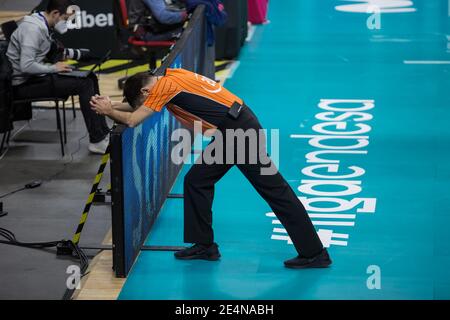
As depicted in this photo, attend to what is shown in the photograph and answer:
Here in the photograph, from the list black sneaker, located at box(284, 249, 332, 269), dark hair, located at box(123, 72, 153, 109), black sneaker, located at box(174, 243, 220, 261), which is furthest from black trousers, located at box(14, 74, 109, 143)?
black sneaker, located at box(284, 249, 332, 269)

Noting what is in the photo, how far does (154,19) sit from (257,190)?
5583 mm

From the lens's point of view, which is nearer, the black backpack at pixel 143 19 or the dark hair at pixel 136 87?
the dark hair at pixel 136 87

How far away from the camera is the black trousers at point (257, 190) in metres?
7.82

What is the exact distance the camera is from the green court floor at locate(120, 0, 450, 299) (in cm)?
784

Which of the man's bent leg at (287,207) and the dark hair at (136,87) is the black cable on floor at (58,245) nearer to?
the dark hair at (136,87)

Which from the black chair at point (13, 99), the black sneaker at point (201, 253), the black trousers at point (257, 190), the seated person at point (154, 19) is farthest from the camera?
the seated person at point (154, 19)

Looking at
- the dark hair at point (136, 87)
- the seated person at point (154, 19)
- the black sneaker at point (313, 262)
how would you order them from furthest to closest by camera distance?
the seated person at point (154, 19)
the black sneaker at point (313, 262)
the dark hair at point (136, 87)

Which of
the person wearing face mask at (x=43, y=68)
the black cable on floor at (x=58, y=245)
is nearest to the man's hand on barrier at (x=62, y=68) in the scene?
the person wearing face mask at (x=43, y=68)

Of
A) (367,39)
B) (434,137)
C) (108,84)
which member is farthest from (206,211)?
(367,39)

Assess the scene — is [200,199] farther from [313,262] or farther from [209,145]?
[313,262]

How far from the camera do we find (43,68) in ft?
35.0

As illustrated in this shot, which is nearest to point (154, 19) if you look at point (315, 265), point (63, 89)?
point (63, 89)

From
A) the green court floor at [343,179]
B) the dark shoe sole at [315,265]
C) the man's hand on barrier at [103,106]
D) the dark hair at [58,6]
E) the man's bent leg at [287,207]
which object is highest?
the dark hair at [58,6]

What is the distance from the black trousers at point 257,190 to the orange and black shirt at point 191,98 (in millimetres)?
115
